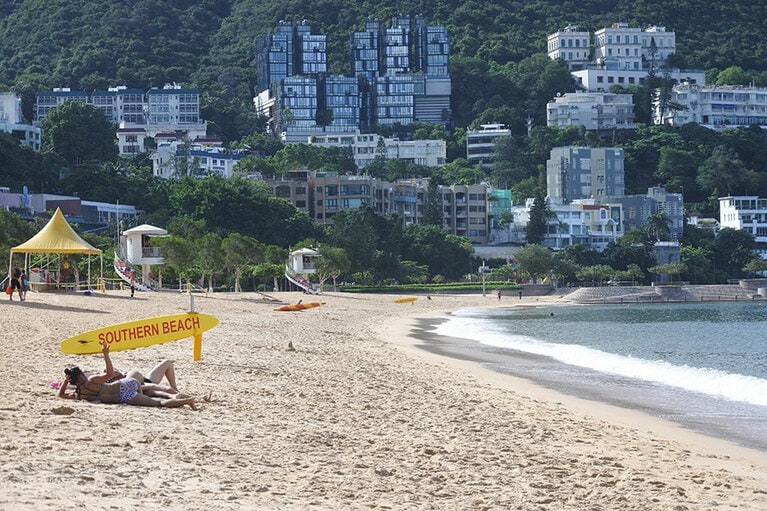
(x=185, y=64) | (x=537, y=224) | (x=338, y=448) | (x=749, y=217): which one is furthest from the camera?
(x=185, y=64)

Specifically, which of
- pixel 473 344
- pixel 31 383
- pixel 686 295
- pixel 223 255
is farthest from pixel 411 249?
pixel 31 383

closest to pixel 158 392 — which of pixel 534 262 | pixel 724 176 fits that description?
pixel 534 262

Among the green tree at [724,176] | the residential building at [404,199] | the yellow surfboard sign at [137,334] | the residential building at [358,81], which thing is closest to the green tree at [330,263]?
the residential building at [404,199]

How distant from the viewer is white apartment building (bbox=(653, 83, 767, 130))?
542ft

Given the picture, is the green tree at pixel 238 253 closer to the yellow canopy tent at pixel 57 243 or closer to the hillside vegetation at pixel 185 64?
the yellow canopy tent at pixel 57 243

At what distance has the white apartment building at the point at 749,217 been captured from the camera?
12312cm

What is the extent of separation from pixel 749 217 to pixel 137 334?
113100mm

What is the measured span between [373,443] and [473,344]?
75.7ft

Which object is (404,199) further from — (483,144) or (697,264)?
(483,144)

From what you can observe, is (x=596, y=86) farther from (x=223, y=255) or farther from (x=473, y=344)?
(x=473, y=344)

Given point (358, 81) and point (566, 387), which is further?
point (358, 81)

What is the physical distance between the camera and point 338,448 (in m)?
12.2

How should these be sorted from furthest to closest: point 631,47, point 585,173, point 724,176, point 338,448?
1. point 631,47
2. point 724,176
3. point 585,173
4. point 338,448

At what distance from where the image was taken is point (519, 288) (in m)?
92.4
